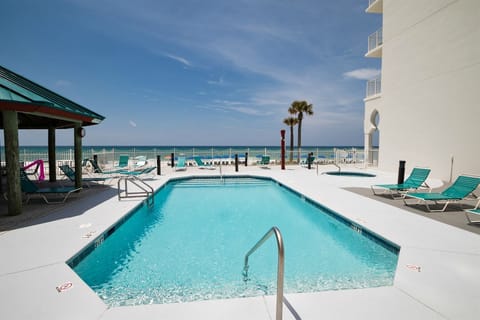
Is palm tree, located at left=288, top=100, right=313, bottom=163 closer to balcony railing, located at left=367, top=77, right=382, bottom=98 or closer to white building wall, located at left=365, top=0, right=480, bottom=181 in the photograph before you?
balcony railing, located at left=367, top=77, right=382, bottom=98

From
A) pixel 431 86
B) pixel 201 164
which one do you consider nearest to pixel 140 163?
pixel 201 164

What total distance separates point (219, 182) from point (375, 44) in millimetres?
13509

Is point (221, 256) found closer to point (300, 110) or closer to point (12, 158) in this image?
point (12, 158)

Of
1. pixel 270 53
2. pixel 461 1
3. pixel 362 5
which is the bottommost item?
pixel 461 1

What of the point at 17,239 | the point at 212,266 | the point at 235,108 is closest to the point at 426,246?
the point at 212,266

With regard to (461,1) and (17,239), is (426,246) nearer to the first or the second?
(17,239)

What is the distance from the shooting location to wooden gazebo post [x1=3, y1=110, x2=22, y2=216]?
453 cm

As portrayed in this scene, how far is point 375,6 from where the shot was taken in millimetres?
14086

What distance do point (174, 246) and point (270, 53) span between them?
583 inches

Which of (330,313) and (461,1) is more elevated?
(461,1)

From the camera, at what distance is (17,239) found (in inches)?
143

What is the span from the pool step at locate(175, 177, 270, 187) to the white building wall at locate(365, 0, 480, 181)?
24.5 feet

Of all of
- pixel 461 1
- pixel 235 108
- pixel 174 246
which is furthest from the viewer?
pixel 235 108

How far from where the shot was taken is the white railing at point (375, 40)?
14213 millimetres
